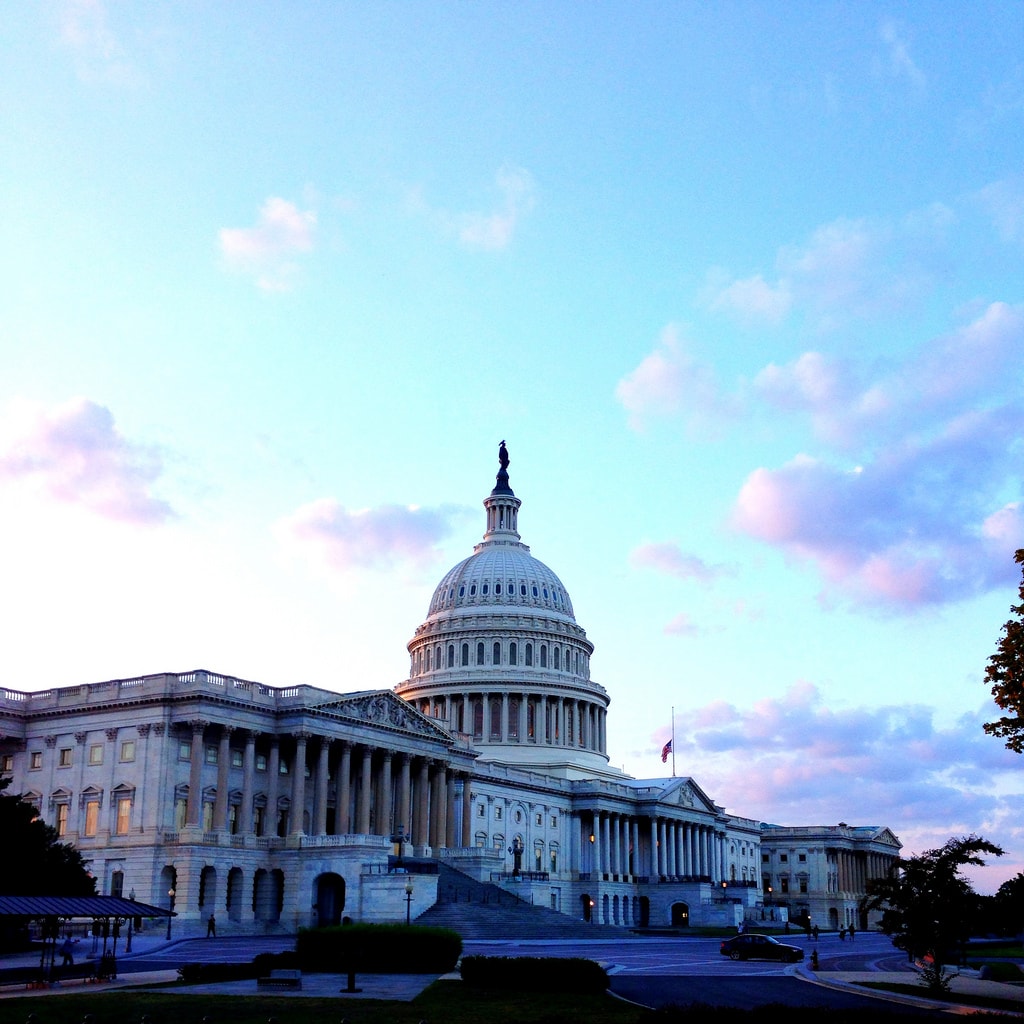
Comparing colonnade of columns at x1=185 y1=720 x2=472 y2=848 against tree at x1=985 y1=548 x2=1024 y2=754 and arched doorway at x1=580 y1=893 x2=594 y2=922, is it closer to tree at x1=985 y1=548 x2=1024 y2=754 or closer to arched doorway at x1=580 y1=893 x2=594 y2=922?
arched doorway at x1=580 y1=893 x2=594 y2=922

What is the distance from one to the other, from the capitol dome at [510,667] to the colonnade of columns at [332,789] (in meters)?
41.9

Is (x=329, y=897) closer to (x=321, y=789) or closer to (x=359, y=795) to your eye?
(x=321, y=789)

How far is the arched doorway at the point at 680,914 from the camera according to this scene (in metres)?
144

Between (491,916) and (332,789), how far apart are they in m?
20.3

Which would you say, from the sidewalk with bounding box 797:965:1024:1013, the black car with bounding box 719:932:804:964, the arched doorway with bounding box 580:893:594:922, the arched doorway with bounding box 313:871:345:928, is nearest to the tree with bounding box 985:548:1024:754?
the sidewalk with bounding box 797:965:1024:1013

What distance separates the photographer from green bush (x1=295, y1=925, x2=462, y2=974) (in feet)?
165

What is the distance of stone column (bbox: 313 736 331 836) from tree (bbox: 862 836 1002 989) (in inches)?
2329

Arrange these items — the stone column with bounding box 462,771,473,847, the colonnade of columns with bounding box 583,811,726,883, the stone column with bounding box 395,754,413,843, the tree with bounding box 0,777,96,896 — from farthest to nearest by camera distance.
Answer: the colonnade of columns with bounding box 583,811,726,883, the stone column with bounding box 462,771,473,847, the stone column with bounding box 395,754,413,843, the tree with bounding box 0,777,96,896

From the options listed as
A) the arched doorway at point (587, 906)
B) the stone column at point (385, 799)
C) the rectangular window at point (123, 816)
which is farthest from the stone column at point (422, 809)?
the arched doorway at point (587, 906)

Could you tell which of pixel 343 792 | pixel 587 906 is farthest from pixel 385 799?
pixel 587 906

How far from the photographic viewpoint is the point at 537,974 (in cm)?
4194

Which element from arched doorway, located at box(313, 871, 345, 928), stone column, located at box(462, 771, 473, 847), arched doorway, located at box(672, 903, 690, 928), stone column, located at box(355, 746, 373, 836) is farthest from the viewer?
arched doorway, located at box(672, 903, 690, 928)

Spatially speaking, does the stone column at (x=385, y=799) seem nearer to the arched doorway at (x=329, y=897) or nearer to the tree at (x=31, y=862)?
the arched doorway at (x=329, y=897)

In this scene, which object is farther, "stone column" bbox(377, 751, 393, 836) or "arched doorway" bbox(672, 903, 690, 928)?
"arched doorway" bbox(672, 903, 690, 928)
